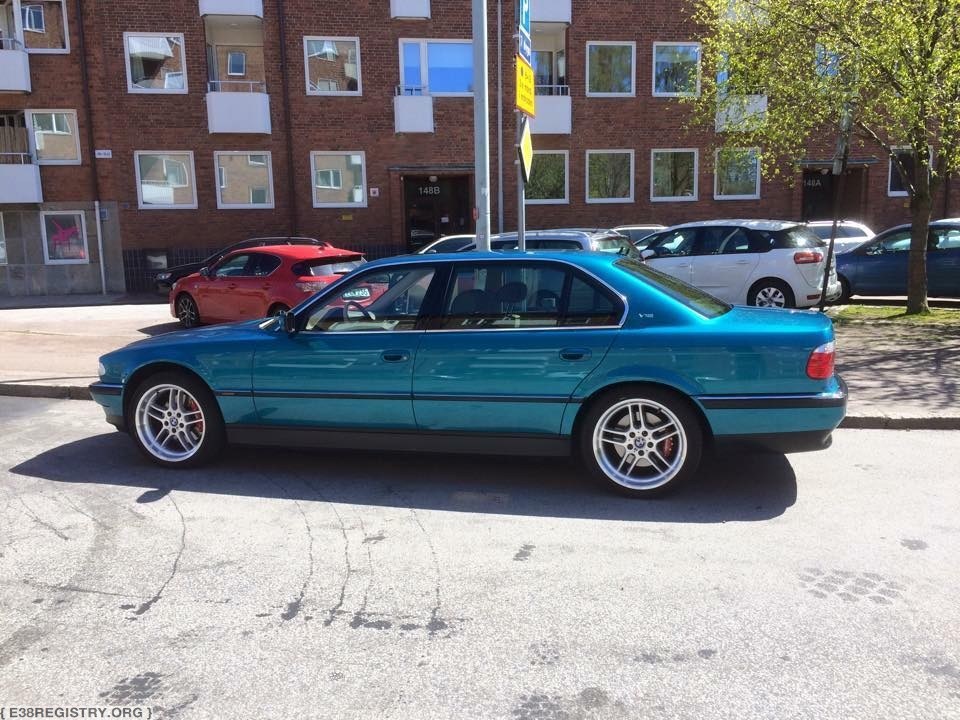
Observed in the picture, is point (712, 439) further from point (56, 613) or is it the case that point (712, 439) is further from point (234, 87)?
point (234, 87)

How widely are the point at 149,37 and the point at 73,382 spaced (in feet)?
51.9

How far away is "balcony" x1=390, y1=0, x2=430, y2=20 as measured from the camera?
70.0 feet

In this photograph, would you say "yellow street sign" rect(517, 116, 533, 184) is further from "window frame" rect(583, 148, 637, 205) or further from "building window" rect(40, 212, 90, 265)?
"building window" rect(40, 212, 90, 265)

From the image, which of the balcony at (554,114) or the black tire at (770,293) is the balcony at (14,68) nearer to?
the balcony at (554,114)

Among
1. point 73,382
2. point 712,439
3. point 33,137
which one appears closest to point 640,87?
point 33,137

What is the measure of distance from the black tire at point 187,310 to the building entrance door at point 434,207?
10.2 metres

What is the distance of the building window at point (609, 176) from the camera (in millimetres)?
22781

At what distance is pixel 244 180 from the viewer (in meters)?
22.0

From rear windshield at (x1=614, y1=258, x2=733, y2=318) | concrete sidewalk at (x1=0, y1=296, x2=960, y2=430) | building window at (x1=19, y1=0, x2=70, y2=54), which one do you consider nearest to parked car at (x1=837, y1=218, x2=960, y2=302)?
concrete sidewalk at (x1=0, y1=296, x2=960, y2=430)

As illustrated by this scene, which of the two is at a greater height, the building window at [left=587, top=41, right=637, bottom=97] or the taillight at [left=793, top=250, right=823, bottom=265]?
the building window at [left=587, top=41, right=637, bottom=97]

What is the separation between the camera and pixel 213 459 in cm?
573

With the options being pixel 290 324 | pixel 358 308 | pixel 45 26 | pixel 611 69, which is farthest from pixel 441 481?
pixel 45 26

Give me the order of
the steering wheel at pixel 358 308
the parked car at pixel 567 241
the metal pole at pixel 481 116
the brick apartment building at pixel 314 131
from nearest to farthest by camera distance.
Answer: the steering wheel at pixel 358 308
the metal pole at pixel 481 116
the parked car at pixel 567 241
the brick apartment building at pixel 314 131

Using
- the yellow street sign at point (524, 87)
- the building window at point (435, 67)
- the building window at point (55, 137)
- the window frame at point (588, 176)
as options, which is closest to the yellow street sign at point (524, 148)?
the yellow street sign at point (524, 87)
